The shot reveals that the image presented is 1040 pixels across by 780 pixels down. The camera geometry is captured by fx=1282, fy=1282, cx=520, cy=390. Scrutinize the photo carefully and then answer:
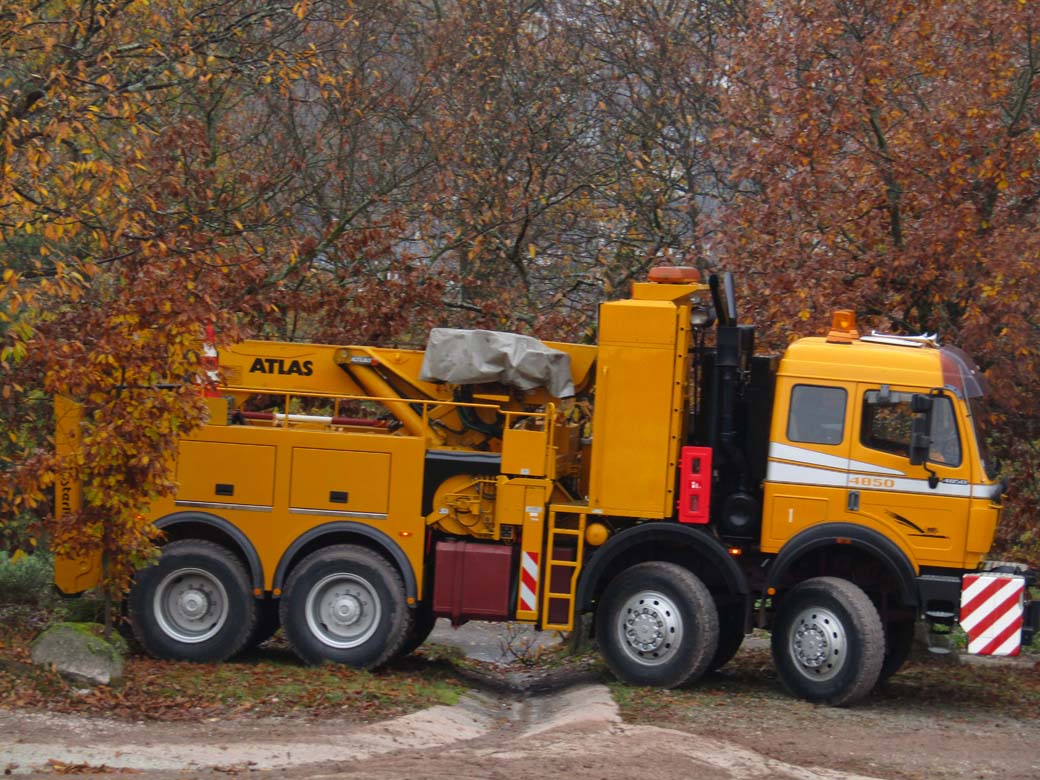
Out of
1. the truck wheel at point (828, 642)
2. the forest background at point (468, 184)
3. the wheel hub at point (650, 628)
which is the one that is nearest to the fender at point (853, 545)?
the truck wheel at point (828, 642)

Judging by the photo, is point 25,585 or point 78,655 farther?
point 25,585

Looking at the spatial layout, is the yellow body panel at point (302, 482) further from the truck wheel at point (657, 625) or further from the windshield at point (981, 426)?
the windshield at point (981, 426)

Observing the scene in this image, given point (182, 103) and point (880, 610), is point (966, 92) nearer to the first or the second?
point (880, 610)

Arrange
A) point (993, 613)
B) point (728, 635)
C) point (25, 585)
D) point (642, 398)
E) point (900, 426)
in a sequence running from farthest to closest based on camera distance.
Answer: point (25, 585) → point (728, 635) → point (642, 398) → point (900, 426) → point (993, 613)

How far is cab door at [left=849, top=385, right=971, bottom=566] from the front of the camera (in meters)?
10.9

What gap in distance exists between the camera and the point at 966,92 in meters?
13.9

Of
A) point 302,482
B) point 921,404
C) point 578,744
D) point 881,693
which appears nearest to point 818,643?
point 881,693

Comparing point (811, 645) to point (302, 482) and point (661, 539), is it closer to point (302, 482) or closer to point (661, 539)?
point (661, 539)

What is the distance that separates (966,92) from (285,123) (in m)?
9.29

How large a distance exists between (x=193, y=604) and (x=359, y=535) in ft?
5.67

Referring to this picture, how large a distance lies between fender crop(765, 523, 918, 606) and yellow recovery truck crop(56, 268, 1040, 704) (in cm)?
2

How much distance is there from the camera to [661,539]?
11.4 metres

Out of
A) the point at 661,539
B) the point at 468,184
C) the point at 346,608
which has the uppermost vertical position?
the point at 468,184

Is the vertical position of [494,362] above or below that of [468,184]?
below
